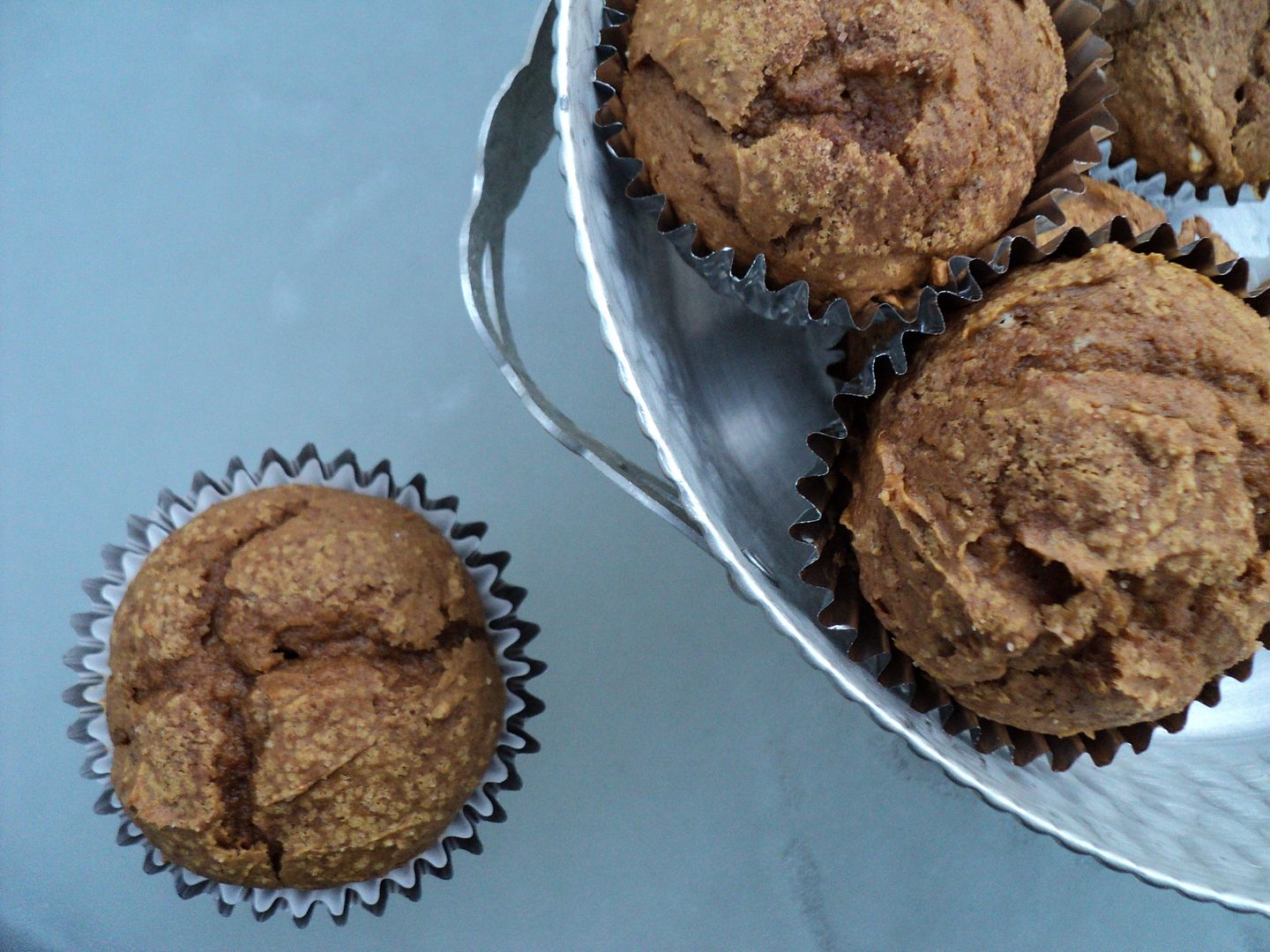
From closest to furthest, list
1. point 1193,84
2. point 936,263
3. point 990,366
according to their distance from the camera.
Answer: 1. point 990,366
2. point 936,263
3. point 1193,84

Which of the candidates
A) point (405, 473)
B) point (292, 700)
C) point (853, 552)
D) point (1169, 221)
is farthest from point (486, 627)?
point (1169, 221)

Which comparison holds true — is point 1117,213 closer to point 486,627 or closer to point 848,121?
point 848,121

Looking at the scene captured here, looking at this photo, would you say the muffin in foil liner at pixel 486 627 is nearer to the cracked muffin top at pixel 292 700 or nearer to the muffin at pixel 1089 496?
the cracked muffin top at pixel 292 700

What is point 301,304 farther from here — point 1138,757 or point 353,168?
point 1138,757

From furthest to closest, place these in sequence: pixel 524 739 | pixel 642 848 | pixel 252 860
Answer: pixel 642 848 < pixel 524 739 < pixel 252 860

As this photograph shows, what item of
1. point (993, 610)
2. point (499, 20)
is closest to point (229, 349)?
point (499, 20)
